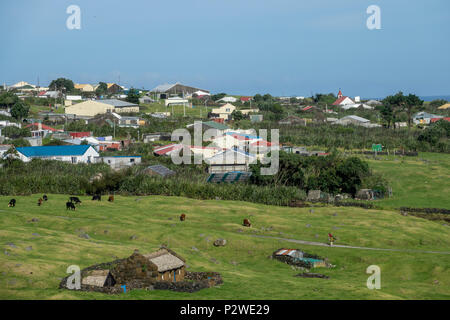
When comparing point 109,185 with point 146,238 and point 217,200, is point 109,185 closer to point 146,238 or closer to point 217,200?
point 217,200

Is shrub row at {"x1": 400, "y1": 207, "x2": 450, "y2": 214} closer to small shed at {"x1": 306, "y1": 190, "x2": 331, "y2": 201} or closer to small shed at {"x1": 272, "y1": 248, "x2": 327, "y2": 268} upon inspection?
small shed at {"x1": 306, "y1": 190, "x2": 331, "y2": 201}

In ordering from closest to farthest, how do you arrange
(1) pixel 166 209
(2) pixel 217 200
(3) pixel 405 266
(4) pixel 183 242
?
(3) pixel 405 266
(4) pixel 183 242
(1) pixel 166 209
(2) pixel 217 200

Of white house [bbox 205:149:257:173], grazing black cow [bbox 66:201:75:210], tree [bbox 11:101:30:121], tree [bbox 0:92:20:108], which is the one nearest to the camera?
grazing black cow [bbox 66:201:75:210]

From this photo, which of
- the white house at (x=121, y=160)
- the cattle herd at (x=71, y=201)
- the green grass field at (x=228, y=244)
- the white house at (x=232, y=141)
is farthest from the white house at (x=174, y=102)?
the cattle herd at (x=71, y=201)

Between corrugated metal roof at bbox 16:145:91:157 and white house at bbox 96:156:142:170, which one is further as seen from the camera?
corrugated metal roof at bbox 16:145:91:157

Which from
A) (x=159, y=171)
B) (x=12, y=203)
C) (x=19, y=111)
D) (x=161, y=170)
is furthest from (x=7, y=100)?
(x=12, y=203)

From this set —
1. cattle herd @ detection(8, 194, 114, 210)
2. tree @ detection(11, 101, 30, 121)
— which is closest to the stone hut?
cattle herd @ detection(8, 194, 114, 210)

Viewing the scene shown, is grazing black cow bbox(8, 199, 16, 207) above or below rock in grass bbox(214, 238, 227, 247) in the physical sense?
above
